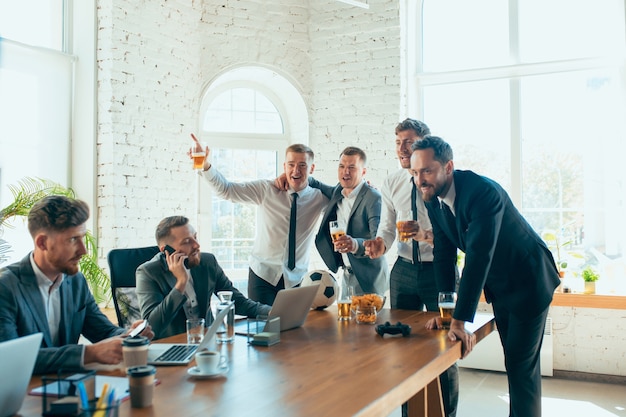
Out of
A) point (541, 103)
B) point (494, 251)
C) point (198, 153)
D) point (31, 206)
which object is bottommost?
point (494, 251)

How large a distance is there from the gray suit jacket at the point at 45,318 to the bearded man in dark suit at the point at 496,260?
1403 millimetres

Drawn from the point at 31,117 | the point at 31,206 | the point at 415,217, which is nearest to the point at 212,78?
the point at 31,117

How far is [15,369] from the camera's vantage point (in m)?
1.45

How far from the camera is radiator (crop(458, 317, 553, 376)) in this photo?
504 cm

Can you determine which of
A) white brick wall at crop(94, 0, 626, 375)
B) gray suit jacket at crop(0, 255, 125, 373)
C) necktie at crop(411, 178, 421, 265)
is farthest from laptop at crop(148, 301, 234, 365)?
white brick wall at crop(94, 0, 626, 375)

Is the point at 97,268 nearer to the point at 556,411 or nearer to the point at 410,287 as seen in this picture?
the point at 410,287

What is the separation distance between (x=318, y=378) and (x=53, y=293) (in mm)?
1069

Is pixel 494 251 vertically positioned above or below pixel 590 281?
above

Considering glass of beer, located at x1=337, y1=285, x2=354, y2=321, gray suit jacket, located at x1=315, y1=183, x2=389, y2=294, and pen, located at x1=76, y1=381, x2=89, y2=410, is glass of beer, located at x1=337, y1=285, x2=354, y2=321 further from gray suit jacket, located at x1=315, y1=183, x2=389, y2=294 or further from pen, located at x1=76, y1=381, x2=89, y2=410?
pen, located at x1=76, y1=381, x2=89, y2=410

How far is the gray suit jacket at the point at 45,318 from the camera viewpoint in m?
1.92

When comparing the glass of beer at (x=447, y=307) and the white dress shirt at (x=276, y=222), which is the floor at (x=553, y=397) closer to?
the white dress shirt at (x=276, y=222)

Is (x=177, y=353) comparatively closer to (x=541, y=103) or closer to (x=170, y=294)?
Answer: (x=170, y=294)

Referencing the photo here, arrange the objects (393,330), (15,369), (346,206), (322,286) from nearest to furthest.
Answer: (15,369)
(393,330)
(322,286)
(346,206)

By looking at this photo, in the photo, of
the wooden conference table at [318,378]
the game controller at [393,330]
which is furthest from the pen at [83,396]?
the game controller at [393,330]
